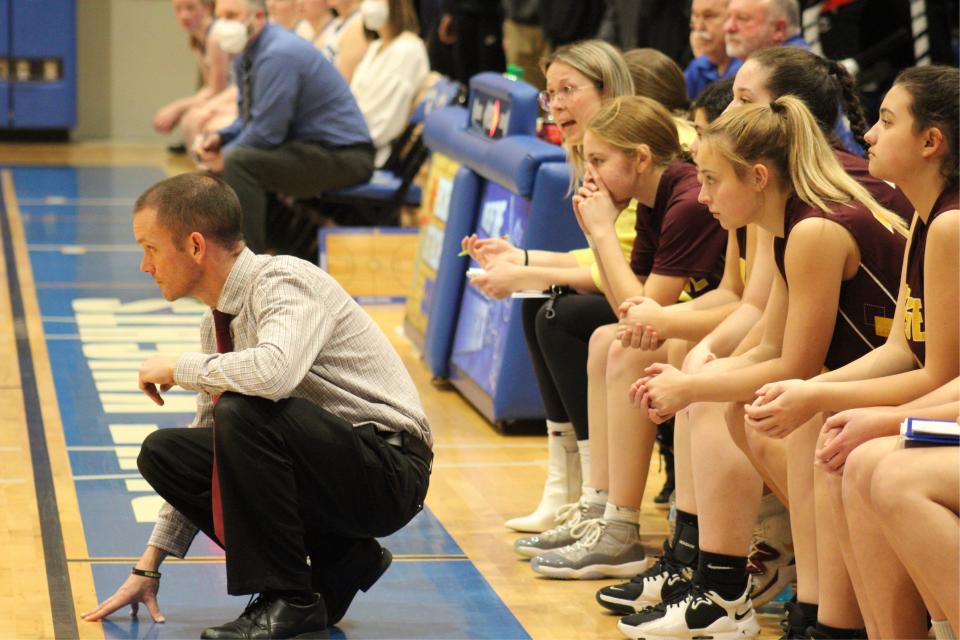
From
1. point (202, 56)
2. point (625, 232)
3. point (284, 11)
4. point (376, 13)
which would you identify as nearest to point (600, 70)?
point (625, 232)

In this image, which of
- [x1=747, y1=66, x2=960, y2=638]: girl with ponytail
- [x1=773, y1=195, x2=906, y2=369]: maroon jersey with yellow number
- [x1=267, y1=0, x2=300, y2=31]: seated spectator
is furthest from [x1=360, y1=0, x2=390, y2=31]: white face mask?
[x1=747, y1=66, x2=960, y2=638]: girl with ponytail

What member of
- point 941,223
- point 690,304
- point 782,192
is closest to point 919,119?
point 941,223

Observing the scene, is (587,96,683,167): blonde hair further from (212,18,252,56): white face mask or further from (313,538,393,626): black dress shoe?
(212,18,252,56): white face mask

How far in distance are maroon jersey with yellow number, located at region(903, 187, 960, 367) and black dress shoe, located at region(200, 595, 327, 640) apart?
49.6 inches

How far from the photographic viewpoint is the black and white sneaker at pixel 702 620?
3066 millimetres

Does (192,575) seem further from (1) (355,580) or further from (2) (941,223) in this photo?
(2) (941,223)

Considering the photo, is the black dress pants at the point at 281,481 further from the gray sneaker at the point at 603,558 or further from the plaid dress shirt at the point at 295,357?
the gray sneaker at the point at 603,558

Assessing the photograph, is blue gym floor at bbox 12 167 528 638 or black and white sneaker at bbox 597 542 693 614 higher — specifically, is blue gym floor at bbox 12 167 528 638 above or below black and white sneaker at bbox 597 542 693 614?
below

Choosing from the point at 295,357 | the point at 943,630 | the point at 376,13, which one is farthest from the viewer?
the point at 376,13

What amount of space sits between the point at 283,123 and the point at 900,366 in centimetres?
459

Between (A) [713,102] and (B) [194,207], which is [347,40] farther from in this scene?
(B) [194,207]

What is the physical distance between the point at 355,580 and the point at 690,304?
0.96m

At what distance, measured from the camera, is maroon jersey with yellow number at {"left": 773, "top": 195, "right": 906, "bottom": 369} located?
2869 mm

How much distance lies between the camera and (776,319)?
9.96 ft
